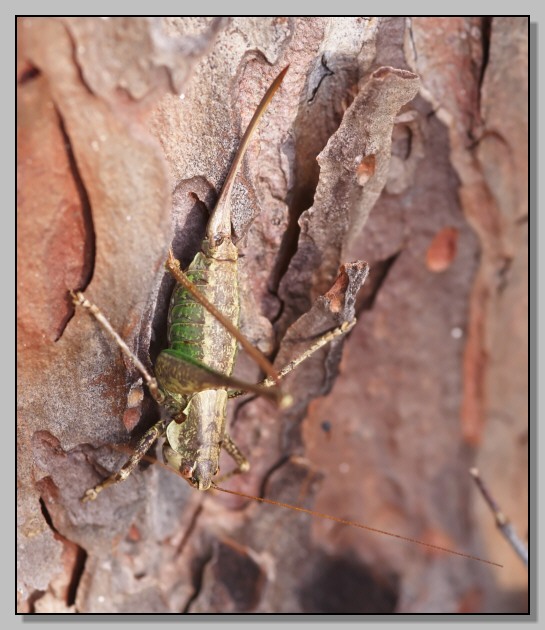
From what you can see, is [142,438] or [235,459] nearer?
[142,438]

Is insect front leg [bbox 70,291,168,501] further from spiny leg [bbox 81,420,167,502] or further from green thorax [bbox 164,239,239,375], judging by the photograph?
green thorax [bbox 164,239,239,375]

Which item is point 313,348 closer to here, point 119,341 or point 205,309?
Result: point 205,309

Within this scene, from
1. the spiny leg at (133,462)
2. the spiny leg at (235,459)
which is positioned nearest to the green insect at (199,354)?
the spiny leg at (133,462)

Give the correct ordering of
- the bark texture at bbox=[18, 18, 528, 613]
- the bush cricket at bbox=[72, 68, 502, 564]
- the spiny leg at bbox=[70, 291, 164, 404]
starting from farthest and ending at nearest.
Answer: the bush cricket at bbox=[72, 68, 502, 564] < the spiny leg at bbox=[70, 291, 164, 404] < the bark texture at bbox=[18, 18, 528, 613]

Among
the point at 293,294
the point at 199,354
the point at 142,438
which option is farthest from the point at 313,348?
the point at 142,438

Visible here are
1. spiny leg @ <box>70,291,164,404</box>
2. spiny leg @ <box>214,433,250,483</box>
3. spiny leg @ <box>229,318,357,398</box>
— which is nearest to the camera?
spiny leg @ <box>70,291,164,404</box>

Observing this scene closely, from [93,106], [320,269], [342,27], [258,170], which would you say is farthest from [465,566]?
[93,106]

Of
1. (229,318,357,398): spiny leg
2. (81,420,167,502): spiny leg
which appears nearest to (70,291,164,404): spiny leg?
(81,420,167,502): spiny leg

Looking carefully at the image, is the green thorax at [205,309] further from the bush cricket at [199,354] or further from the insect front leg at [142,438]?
the insect front leg at [142,438]
